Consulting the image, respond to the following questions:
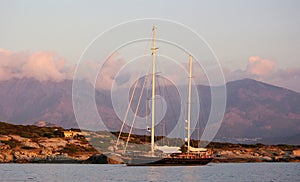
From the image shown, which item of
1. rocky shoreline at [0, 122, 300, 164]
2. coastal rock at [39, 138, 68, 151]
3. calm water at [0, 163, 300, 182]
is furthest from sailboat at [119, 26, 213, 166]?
coastal rock at [39, 138, 68, 151]

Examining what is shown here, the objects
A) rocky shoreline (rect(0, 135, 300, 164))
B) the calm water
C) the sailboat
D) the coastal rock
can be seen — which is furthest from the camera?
the coastal rock

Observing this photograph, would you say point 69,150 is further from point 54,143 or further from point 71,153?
point 54,143

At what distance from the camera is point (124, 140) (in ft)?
579

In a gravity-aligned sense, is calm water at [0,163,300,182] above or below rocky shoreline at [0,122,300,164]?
below

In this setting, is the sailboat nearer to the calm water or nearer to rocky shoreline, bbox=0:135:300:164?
the calm water

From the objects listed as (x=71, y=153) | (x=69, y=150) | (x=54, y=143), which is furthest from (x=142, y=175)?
(x=54, y=143)

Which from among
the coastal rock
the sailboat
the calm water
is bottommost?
the calm water

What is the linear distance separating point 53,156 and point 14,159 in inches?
387

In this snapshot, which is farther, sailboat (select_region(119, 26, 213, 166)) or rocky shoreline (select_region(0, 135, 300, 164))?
rocky shoreline (select_region(0, 135, 300, 164))

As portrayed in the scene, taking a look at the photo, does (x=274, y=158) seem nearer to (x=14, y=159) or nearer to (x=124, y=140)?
(x=124, y=140)

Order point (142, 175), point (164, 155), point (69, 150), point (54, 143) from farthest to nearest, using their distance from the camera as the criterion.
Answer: point (54, 143), point (69, 150), point (164, 155), point (142, 175)

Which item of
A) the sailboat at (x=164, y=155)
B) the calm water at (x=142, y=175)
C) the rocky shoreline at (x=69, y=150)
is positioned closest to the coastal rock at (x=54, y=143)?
the rocky shoreline at (x=69, y=150)

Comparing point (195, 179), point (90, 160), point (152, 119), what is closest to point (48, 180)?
point (195, 179)

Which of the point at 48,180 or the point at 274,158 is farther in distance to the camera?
the point at 274,158
